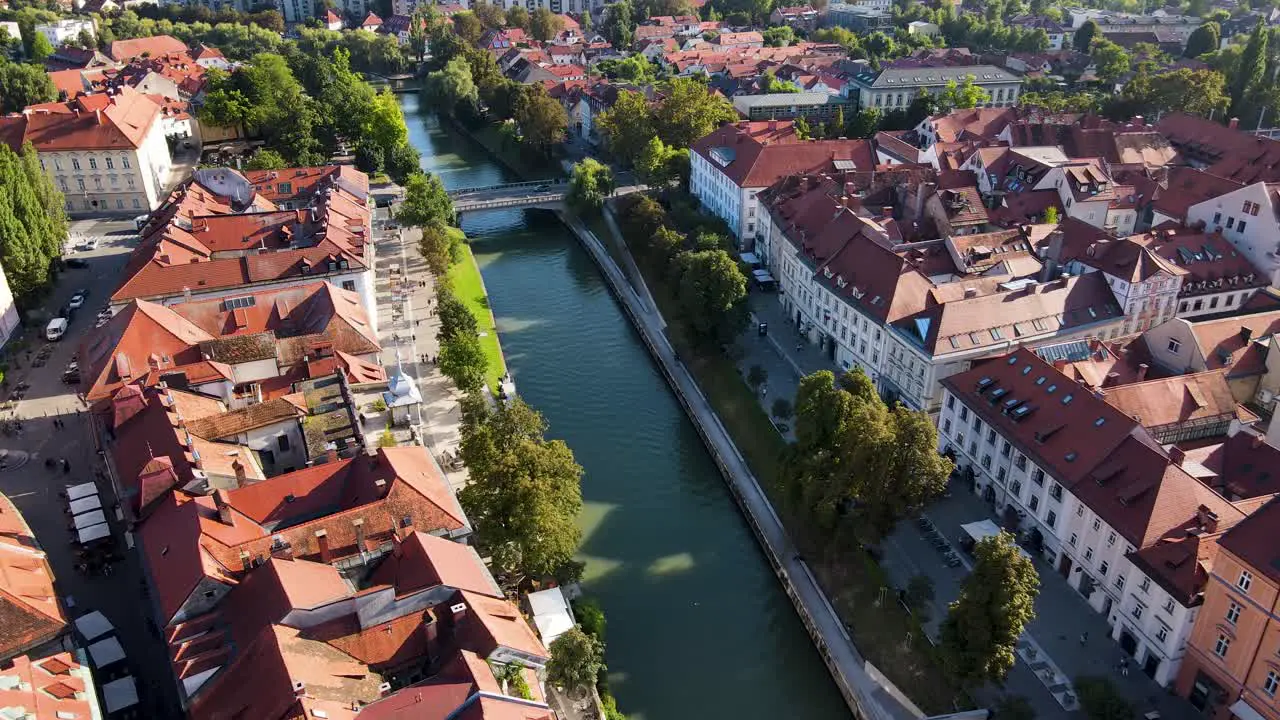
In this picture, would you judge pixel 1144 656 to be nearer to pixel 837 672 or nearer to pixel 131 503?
pixel 837 672

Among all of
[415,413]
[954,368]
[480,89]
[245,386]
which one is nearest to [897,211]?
[954,368]

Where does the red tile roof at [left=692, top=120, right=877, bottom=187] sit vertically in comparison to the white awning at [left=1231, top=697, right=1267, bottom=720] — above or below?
above

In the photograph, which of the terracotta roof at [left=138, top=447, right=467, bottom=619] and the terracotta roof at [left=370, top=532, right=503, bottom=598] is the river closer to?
the terracotta roof at [left=370, top=532, right=503, bottom=598]

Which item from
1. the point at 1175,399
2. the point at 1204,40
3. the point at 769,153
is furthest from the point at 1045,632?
the point at 1204,40

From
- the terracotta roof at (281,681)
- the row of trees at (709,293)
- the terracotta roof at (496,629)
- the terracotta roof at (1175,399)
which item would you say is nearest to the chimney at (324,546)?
the terracotta roof at (281,681)

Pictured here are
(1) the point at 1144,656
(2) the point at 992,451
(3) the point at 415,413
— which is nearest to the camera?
(1) the point at 1144,656

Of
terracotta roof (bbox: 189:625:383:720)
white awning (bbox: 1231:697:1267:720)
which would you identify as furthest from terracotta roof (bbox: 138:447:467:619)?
white awning (bbox: 1231:697:1267:720)

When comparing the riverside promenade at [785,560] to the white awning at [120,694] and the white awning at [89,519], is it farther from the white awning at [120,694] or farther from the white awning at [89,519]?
the white awning at [89,519]
